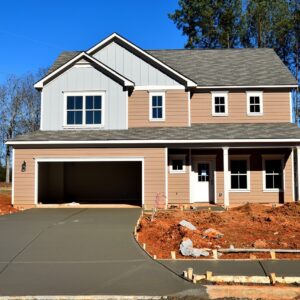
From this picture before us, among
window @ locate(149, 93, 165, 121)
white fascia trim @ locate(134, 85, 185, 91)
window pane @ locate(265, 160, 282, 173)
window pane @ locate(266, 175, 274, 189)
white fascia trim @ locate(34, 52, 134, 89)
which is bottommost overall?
window pane @ locate(266, 175, 274, 189)

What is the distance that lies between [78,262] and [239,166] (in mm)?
13738

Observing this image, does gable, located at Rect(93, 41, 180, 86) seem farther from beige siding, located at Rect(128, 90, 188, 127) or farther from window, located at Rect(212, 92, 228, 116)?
window, located at Rect(212, 92, 228, 116)

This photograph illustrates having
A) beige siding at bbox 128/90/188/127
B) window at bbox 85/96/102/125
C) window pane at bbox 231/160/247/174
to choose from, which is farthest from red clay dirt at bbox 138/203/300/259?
window at bbox 85/96/102/125

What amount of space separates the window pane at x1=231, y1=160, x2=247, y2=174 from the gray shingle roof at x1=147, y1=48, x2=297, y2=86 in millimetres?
4155

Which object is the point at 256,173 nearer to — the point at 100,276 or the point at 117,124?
the point at 117,124

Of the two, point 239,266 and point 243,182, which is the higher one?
point 243,182

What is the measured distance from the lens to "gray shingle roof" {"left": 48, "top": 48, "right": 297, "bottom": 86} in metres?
22.1

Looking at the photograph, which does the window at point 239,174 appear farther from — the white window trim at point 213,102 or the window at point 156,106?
the window at point 156,106

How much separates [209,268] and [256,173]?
13406 mm

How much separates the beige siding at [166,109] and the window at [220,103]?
1818 mm

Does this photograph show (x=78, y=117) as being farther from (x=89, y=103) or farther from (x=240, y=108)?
(x=240, y=108)

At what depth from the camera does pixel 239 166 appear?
20906mm

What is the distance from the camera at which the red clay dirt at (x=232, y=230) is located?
33.7 feet

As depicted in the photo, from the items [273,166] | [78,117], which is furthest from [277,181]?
[78,117]
